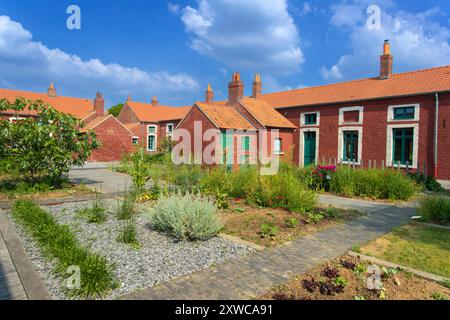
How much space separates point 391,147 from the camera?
733 inches

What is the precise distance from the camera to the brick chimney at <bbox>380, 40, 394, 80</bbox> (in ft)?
68.2

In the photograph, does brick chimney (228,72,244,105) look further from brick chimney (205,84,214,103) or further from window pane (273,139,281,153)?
brick chimney (205,84,214,103)

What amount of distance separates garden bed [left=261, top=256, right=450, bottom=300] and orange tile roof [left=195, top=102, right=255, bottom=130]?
1546 cm

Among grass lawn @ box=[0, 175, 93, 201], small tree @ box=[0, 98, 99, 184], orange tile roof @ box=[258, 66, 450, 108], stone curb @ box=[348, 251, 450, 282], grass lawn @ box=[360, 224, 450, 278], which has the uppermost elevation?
orange tile roof @ box=[258, 66, 450, 108]

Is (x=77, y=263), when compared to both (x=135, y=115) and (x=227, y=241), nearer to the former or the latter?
(x=227, y=241)

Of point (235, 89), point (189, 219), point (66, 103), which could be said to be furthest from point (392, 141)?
point (66, 103)

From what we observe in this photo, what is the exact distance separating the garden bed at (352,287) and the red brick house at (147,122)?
3055 centimetres

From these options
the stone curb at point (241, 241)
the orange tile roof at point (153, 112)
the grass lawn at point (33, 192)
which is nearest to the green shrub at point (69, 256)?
the stone curb at point (241, 241)

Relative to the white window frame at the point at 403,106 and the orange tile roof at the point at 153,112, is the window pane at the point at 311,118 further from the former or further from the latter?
the orange tile roof at the point at 153,112

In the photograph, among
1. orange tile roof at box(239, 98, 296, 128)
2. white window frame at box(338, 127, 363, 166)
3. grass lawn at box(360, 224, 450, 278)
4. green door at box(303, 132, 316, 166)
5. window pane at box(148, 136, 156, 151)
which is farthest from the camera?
window pane at box(148, 136, 156, 151)

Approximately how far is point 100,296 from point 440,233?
252 inches

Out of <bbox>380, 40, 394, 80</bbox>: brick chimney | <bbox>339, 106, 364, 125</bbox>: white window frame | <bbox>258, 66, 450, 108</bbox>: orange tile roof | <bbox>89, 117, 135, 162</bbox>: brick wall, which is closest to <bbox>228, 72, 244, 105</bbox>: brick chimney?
<bbox>258, 66, 450, 108</bbox>: orange tile roof

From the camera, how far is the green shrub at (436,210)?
6891 mm
